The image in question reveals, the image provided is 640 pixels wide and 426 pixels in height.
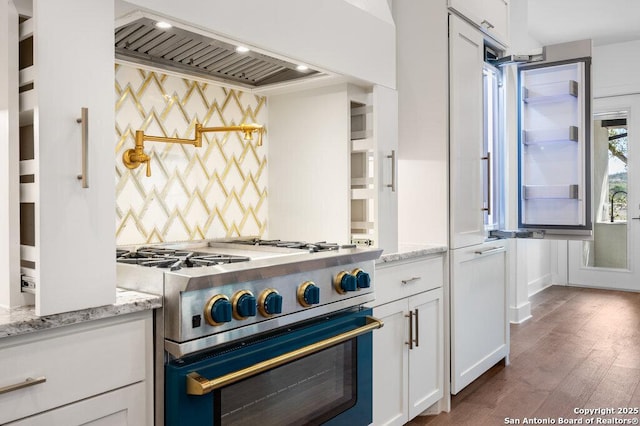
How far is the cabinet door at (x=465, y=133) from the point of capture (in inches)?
104

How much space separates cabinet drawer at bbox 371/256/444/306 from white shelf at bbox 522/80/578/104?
1283 mm

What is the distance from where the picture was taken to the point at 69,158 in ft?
3.85

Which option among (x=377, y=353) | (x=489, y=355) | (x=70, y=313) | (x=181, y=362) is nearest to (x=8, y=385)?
(x=70, y=313)

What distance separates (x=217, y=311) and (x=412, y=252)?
3.92ft

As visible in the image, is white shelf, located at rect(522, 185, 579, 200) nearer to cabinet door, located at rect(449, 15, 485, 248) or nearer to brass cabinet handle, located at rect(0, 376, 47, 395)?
cabinet door, located at rect(449, 15, 485, 248)

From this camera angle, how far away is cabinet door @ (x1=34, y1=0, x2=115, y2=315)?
3.70 ft

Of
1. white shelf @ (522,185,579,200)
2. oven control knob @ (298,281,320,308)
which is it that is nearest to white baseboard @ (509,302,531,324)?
white shelf @ (522,185,579,200)

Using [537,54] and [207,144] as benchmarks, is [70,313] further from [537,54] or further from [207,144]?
[537,54]

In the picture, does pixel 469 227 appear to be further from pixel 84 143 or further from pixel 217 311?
pixel 84 143

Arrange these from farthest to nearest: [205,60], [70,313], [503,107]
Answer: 1. [503,107]
2. [205,60]
3. [70,313]

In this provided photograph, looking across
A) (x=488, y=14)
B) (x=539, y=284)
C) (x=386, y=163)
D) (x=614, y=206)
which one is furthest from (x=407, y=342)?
(x=614, y=206)

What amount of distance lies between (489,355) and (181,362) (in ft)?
7.54

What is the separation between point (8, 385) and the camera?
1.02 m

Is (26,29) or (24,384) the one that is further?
(26,29)
